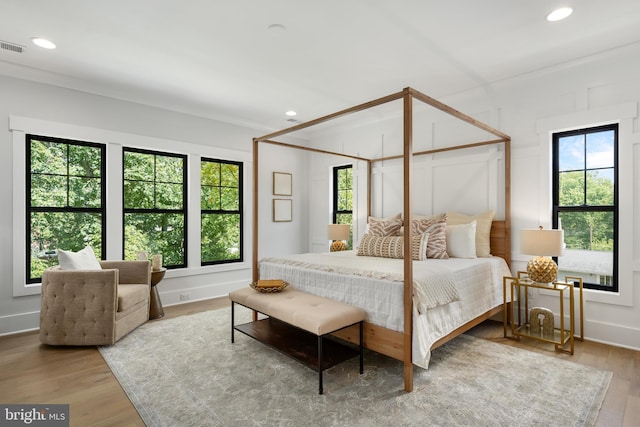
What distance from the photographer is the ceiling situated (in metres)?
2.45

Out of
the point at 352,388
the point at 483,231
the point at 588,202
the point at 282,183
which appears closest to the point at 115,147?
the point at 282,183

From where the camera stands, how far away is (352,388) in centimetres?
234

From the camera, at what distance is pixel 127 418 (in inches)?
79.4

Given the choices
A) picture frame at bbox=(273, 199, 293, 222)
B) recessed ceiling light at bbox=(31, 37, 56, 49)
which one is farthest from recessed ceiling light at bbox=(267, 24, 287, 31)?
picture frame at bbox=(273, 199, 293, 222)

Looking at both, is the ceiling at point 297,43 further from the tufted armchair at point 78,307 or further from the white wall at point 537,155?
the tufted armchair at point 78,307

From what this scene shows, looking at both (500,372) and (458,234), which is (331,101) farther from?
(500,372)

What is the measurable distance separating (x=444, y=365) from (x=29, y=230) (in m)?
4.25

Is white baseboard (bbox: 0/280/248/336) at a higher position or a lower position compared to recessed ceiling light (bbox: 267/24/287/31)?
lower

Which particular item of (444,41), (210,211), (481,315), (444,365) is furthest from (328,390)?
(210,211)

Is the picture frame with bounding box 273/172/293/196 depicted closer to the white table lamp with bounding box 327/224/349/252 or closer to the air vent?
the white table lamp with bounding box 327/224/349/252

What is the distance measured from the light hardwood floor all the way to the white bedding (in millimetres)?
638

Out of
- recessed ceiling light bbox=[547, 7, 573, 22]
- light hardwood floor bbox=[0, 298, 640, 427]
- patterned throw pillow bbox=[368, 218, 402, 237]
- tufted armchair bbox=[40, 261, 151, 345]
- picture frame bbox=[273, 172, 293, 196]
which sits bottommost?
light hardwood floor bbox=[0, 298, 640, 427]

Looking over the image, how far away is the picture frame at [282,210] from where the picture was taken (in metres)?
5.73

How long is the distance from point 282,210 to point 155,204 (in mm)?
2005
